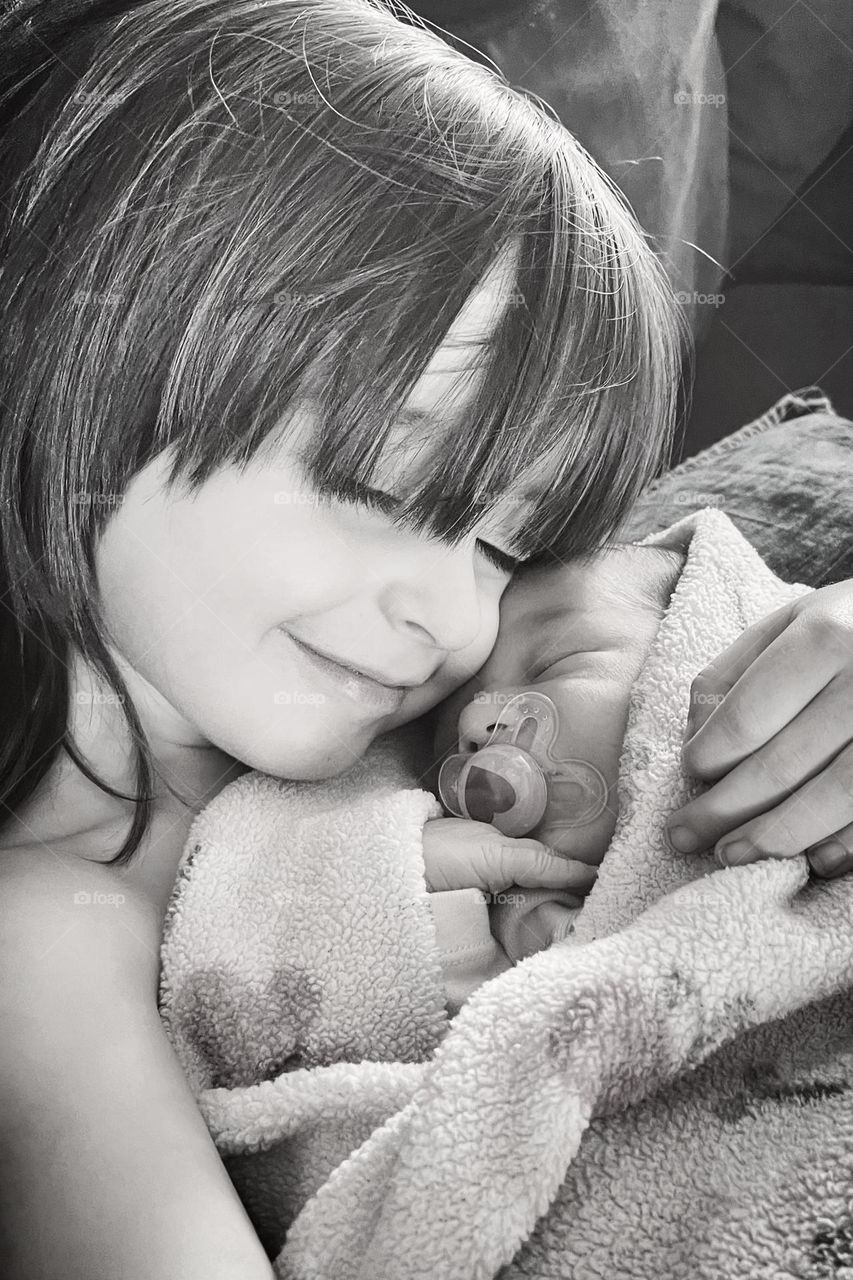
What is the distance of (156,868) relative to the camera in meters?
0.80

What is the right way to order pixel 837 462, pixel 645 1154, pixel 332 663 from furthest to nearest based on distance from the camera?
pixel 837 462
pixel 332 663
pixel 645 1154

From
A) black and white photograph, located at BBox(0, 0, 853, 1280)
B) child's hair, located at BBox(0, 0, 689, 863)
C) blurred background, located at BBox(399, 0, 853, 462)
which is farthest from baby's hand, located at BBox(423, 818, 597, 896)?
blurred background, located at BBox(399, 0, 853, 462)

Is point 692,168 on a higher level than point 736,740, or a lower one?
higher

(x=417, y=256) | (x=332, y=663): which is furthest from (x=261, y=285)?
(x=332, y=663)

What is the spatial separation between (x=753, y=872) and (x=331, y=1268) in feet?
1.04

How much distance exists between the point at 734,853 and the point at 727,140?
823 millimetres

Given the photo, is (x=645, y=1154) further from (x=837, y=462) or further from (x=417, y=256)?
(x=837, y=462)

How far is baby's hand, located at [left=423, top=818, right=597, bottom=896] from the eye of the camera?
2.33ft

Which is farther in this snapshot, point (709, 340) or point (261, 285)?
point (709, 340)

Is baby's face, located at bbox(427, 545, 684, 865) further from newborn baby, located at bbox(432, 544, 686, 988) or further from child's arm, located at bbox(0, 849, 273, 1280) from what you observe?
child's arm, located at bbox(0, 849, 273, 1280)

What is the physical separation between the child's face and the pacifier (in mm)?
76

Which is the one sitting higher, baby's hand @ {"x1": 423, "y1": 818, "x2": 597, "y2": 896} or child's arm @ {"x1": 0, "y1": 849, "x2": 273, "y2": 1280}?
baby's hand @ {"x1": 423, "y1": 818, "x2": 597, "y2": 896}

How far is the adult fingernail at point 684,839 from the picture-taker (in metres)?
0.68

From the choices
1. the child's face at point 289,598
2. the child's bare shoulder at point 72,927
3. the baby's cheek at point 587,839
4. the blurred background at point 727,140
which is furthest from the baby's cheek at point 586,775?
the blurred background at point 727,140
